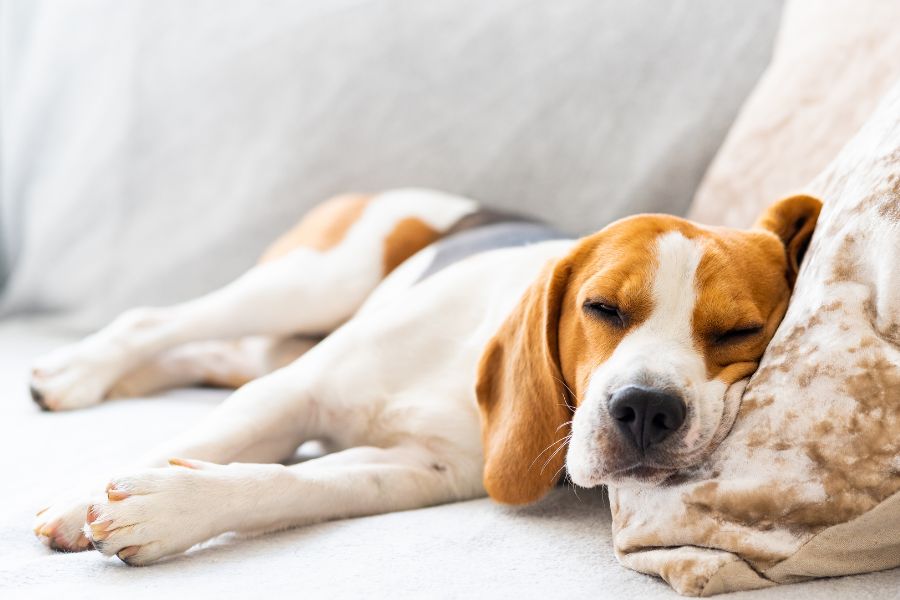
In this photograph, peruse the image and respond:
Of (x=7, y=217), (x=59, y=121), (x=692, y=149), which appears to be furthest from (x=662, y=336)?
(x=7, y=217)

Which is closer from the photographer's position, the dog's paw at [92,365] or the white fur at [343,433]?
the white fur at [343,433]

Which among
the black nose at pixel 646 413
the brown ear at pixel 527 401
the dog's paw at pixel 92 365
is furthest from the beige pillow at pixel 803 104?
the dog's paw at pixel 92 365

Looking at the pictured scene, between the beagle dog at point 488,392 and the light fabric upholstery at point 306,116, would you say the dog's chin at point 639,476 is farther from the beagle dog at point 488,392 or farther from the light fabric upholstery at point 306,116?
the light fabric upholstery at point 306,116

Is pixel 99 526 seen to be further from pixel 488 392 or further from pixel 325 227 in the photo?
pixel 325 227

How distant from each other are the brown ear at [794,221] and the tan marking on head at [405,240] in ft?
5.43

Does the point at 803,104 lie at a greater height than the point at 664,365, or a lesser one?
Result: greater

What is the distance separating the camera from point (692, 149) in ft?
10.3

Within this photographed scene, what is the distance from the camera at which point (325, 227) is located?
10.8 feet

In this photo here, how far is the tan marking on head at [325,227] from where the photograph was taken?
322 cm

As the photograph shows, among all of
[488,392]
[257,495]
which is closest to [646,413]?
[488,392]

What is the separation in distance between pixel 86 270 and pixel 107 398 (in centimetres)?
145

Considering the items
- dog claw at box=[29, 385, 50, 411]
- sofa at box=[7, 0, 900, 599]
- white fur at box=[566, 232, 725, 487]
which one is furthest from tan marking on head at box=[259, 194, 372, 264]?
white fur at box=[566, 232, 725, 487]

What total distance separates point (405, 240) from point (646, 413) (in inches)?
75.0

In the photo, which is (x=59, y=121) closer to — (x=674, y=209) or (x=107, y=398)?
(x=107, y=398)
